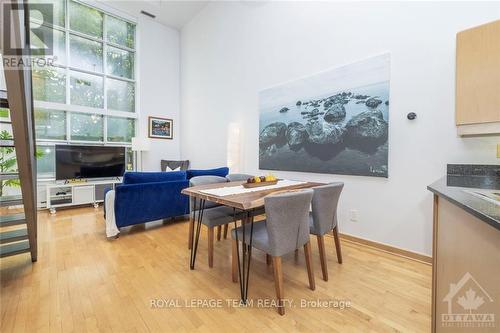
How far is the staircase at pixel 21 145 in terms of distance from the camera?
4.28 ft

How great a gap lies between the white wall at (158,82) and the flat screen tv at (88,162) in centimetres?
71

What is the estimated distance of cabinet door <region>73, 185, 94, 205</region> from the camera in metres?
4.48

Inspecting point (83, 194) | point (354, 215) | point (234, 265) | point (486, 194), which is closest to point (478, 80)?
point (486, 194)

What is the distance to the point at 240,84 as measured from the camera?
4.34 meters

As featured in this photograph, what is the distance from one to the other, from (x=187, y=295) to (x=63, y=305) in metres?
0.87

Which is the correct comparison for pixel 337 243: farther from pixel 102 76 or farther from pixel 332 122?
pixel 102 76

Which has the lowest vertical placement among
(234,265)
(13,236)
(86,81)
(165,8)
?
(234,265)

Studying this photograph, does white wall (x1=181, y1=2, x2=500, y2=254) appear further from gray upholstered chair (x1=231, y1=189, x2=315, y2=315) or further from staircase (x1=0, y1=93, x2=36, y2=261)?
staircase (x1=0, y1=93, x2=36, y2=261)

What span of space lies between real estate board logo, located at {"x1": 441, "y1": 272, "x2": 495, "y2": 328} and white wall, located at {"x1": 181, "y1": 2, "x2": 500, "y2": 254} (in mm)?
1382

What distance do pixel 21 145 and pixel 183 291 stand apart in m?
1.56

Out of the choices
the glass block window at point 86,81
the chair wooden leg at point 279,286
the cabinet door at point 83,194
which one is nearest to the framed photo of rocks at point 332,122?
the chair wooden leg at point 279,286

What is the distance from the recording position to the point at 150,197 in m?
3.21

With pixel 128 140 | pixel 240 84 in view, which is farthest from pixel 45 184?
pixel 240 84

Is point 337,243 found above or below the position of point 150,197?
below
